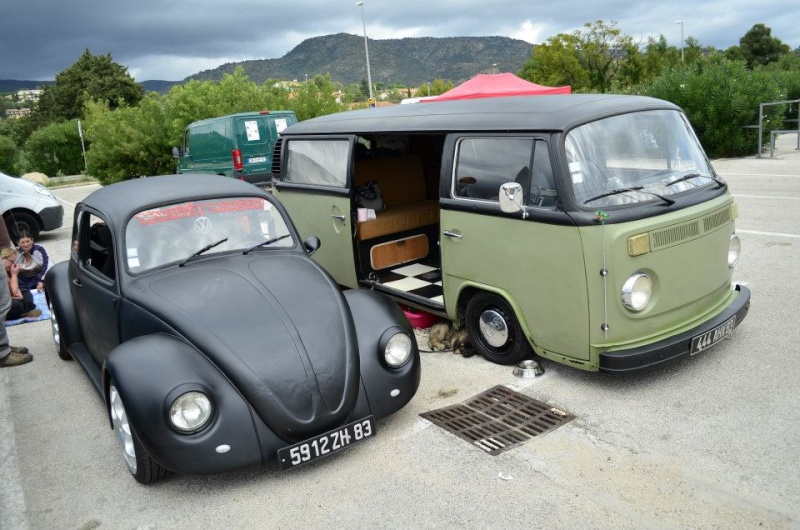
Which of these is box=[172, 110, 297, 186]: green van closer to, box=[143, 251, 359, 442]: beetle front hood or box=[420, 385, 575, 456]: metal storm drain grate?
box=[143, 251, 359, 442]: beetle front hood

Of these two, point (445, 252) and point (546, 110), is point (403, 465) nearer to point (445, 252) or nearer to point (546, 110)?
point (445, 252)

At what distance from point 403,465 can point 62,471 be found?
2.27 meters

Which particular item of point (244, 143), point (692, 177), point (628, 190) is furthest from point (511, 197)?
point (244, 143)

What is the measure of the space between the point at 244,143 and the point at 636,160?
38.5ft

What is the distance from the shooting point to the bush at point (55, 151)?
37406mm

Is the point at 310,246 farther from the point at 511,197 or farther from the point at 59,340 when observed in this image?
the point at 59,340

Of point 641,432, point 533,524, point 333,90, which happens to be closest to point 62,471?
point 533,524

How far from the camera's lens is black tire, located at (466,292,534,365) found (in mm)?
5312

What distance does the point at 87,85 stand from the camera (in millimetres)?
55750

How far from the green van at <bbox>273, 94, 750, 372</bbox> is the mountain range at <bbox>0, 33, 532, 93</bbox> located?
121m

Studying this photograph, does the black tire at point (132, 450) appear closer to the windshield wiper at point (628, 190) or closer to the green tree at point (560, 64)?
the windshield wiper at point (628, 190)

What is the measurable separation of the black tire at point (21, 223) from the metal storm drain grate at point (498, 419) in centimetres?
1104

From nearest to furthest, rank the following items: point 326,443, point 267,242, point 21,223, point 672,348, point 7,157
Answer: point 326,443, point 672,348, point 267,242, point 21,223, point 7,157

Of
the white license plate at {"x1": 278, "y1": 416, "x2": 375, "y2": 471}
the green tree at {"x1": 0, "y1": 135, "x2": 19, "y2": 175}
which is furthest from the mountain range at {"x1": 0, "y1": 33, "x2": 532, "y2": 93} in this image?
the white license plate at {"x1": 278, "y1": 416, "x2": 375, "y2": 471}
